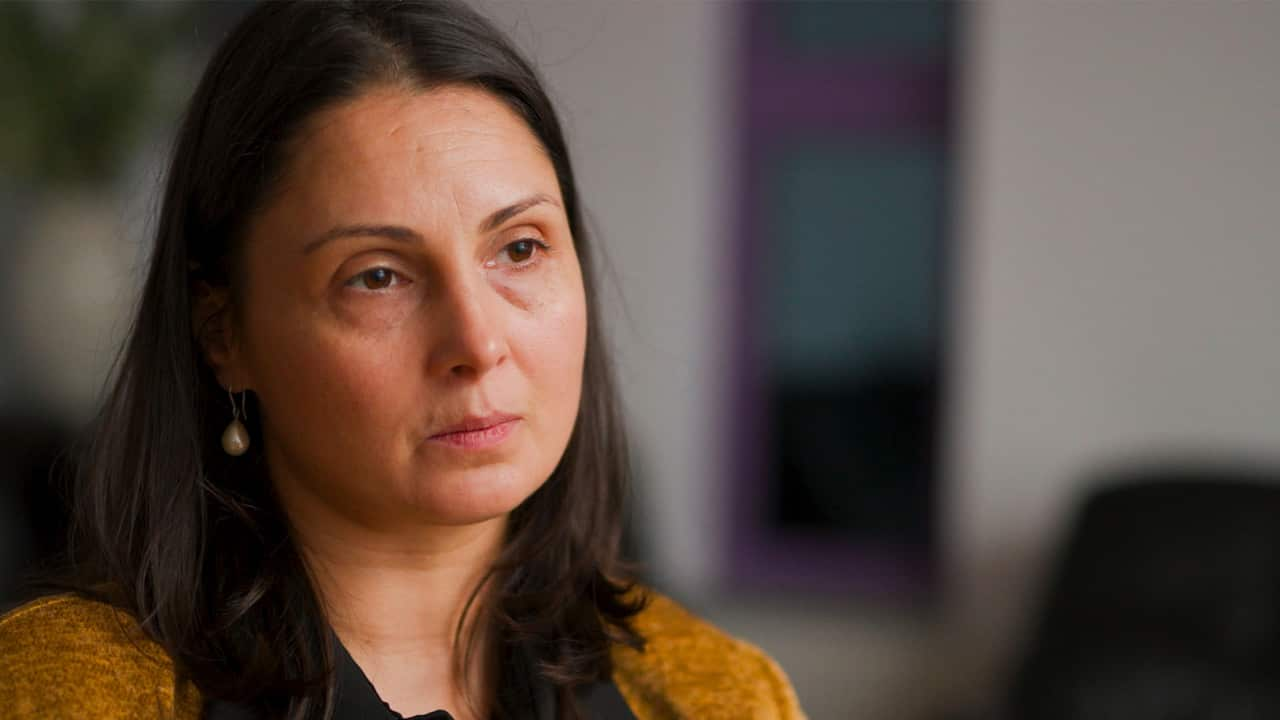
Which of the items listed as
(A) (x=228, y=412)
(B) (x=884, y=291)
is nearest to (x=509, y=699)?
(A) (x=228, y=412)

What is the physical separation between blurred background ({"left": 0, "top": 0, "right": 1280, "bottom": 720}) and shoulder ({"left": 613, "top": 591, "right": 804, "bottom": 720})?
184cm

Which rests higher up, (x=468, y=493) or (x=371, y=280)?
(x=371, y=280)

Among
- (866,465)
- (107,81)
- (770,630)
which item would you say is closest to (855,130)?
(866,465)

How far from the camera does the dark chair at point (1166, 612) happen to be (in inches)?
111

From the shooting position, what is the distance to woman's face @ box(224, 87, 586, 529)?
3.40ft

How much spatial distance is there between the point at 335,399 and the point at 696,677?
0.50 metres

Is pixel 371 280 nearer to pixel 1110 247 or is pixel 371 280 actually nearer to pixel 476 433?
pixel 476 433

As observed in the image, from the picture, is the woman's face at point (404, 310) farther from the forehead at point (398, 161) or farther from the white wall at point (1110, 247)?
the white wall at point (1110, 247)

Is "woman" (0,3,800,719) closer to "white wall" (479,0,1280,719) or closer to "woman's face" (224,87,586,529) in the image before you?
"woman's face" (224,87,586,529)

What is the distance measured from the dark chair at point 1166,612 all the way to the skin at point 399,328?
210cm

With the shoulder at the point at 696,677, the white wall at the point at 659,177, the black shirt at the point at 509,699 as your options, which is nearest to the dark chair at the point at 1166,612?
the white wall at the point at 659,177

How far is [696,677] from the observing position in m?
1.31

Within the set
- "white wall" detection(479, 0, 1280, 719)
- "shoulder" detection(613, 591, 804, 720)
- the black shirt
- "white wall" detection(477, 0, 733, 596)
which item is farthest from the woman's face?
"white wall" detection(477, 0, 733, 596)

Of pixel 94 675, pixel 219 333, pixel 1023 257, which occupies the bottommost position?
pixel 1023 257
